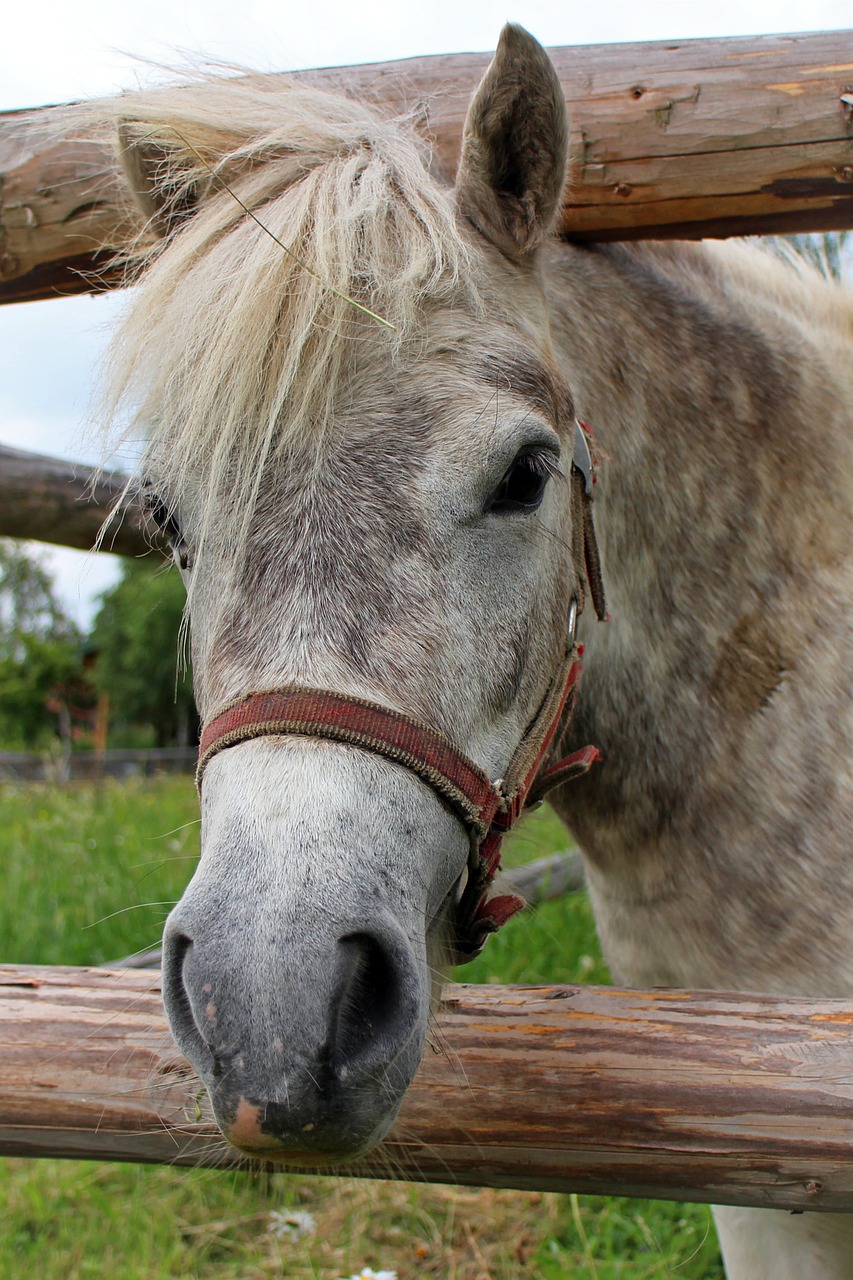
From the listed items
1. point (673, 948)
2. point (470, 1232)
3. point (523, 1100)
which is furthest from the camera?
point (470, 1232)

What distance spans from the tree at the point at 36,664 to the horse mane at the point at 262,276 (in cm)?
3751

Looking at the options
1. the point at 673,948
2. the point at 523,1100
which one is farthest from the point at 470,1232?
the point at 523,1100

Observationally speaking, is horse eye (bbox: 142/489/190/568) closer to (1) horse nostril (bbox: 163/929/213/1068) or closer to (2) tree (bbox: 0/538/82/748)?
(1) horse nostril (bbox: 163/929/213/1068)

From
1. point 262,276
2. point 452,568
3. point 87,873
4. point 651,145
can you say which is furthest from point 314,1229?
point 651,145

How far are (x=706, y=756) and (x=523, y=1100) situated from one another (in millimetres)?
771

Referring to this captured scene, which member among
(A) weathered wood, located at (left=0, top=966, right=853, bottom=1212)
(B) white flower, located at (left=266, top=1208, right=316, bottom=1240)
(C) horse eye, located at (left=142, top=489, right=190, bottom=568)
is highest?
(C) horse eye, located at (left=142, top=489, right=190, bottom=568)

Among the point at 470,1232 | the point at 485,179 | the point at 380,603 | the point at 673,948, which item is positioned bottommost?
the point at 470,1232

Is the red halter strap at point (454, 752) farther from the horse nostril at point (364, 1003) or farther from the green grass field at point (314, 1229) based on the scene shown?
the green grass field at point (314, 1229)

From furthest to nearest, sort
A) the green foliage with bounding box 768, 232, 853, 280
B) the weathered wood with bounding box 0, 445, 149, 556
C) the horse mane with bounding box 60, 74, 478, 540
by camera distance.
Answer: the weathered wood with bounding box 0, 445, 149, 556
the green foliage with bounding box 768, 232, 853, 280
the horse mane with bounding box 60, 74, 478, 540

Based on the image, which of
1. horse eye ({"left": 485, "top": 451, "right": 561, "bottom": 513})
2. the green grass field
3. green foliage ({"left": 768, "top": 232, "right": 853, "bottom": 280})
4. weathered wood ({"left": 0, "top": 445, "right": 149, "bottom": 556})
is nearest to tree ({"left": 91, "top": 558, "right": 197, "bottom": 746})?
weathered wood ({"left": 0, "top": 445, "right": 149, "bottom": 556})

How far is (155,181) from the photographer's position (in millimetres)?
1711

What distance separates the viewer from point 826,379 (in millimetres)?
2020

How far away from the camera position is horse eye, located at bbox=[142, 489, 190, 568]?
5.05 feet

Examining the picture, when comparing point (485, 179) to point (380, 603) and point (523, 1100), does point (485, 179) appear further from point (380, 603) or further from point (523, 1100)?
point (523, 1100)
